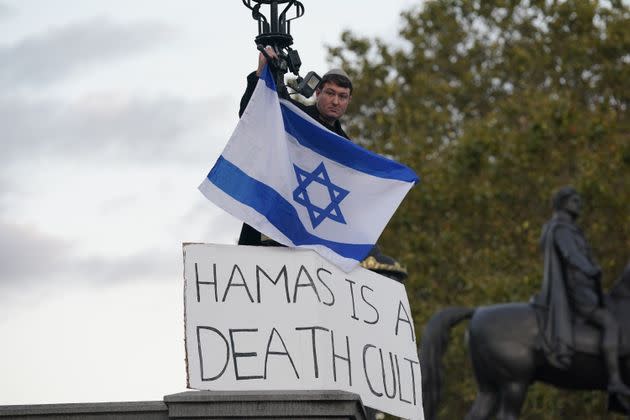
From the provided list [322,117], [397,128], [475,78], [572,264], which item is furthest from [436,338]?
[475,78]

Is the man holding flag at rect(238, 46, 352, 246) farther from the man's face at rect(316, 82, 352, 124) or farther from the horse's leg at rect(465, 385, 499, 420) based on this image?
the horse's leg at rect(465, 385, 499, 420)

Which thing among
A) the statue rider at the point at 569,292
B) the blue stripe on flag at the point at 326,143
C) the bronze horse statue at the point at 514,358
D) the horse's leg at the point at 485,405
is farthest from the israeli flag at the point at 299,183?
the horse's leg at the point at 485,405

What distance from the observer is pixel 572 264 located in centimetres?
1778

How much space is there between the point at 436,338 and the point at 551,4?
1652 centimetres

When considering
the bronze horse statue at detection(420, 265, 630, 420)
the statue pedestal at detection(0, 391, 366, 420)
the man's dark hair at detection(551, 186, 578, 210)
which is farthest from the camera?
the bronze horse statue at detection(420, 265, 630, 420)

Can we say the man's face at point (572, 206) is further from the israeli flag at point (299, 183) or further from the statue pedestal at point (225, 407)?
the statue pedestal at point (225, 407)

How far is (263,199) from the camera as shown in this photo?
9195 mm

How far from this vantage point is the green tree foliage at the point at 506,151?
1127 inches

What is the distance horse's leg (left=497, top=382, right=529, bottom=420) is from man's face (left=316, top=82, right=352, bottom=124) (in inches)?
374

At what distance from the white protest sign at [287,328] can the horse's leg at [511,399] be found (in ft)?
31.4

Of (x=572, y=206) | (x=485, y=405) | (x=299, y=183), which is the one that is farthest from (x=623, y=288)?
(x=299, y=183)

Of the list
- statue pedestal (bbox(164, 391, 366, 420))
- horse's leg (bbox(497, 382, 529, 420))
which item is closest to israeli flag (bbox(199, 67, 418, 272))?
statue pedestal (bbox(164, 391, 366, 420))

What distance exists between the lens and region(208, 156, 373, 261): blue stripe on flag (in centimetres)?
914

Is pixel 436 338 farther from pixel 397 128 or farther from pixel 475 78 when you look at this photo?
pixel 475 78
